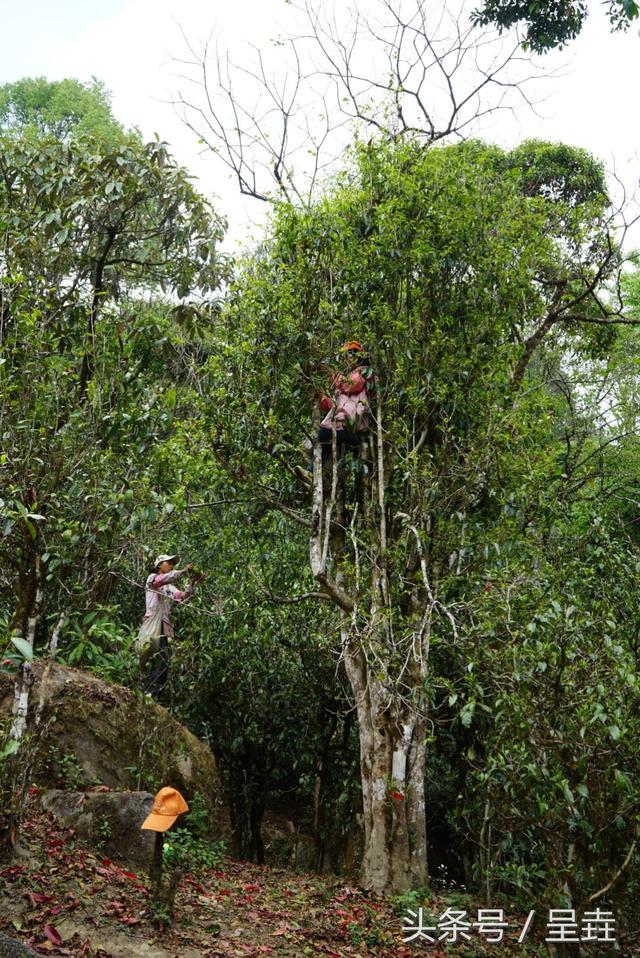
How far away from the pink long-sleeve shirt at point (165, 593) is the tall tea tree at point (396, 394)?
1446mm

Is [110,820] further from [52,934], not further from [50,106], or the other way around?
[50,106]

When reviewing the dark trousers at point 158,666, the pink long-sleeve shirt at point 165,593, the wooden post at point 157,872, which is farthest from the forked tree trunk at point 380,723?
the dark trousers at point 158,666

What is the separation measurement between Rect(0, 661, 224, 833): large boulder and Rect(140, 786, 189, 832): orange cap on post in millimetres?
2302

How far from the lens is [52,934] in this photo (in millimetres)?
4934

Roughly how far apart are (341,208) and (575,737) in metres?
5.14

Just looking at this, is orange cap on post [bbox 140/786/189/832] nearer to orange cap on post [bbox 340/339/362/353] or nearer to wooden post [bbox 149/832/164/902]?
wooden post [bbox 149/832/164/902]

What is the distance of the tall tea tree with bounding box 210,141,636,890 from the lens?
7.53 meters

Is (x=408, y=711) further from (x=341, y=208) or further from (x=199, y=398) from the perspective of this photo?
(x=341, y=208)

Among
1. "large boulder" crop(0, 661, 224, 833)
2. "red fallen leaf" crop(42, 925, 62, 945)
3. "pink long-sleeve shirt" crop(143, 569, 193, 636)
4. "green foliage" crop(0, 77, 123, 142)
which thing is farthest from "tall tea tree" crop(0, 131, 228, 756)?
"green foliage" crop(0, 77, 123, 142)

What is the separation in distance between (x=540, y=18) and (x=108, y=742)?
9.60 metres

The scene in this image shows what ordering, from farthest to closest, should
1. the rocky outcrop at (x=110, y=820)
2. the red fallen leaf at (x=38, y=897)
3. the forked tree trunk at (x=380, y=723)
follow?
the forked tree trunk at (x=380, y=723), the rocky outcrop at (x=110, y=820), the red fallen leaf at (x=38, y=897)

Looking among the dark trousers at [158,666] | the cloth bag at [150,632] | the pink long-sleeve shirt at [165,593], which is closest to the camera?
the pink long-sleeve shirt at [165,593]

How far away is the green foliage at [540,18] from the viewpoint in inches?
388

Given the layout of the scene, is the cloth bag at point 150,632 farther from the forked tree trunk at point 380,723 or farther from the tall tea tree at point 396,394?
the forked tree trunk at point 380,723
